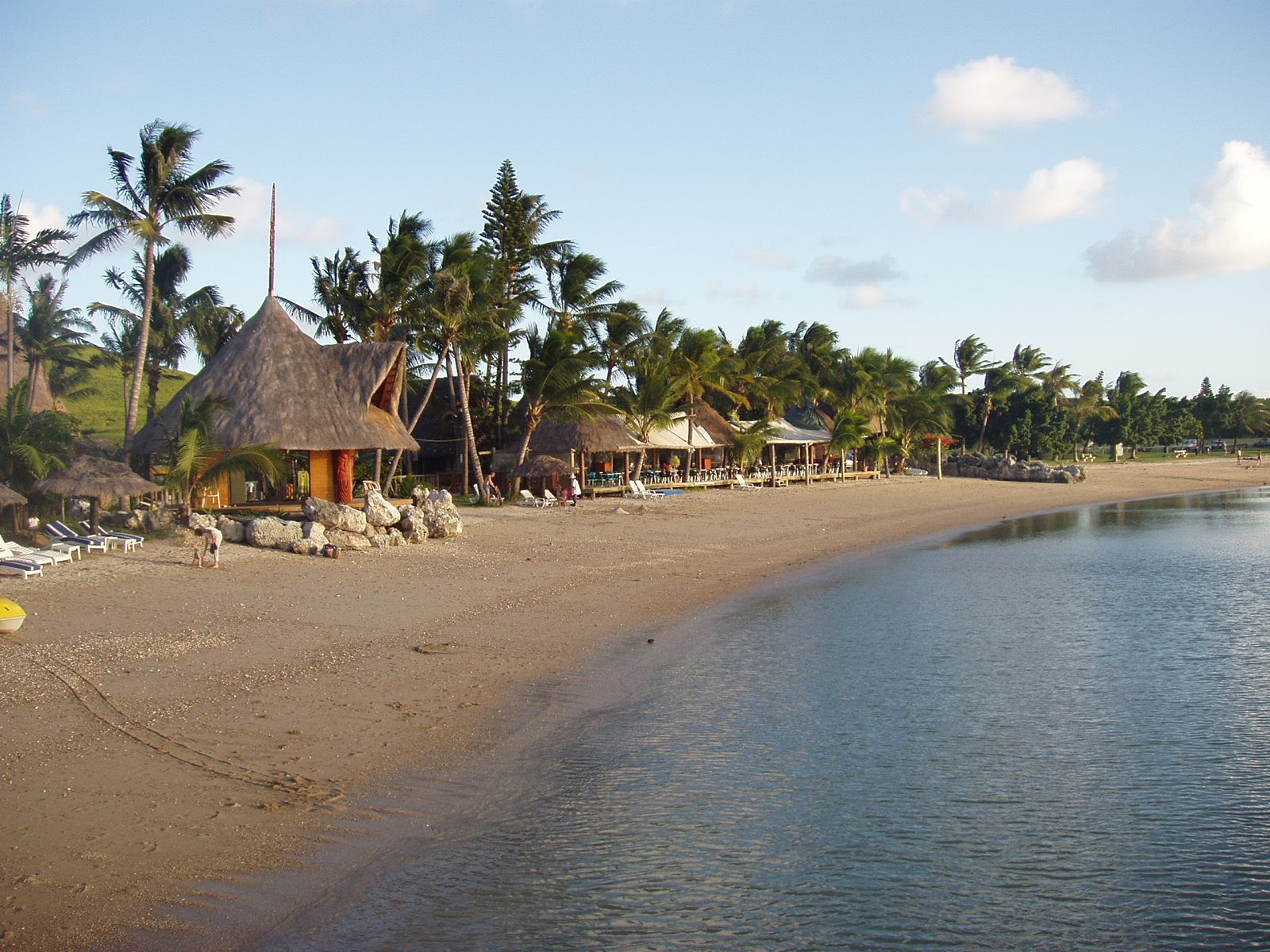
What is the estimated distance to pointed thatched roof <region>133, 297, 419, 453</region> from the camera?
67.8 feet

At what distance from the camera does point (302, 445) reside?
67.3 ft

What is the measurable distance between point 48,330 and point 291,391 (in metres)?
18.2

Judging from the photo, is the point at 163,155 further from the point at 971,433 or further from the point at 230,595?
the point at 971,433

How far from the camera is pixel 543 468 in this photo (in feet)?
93.6

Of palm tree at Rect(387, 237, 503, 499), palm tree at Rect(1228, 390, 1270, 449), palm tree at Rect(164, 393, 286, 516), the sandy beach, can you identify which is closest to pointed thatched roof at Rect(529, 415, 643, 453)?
palm tree at Rect(387, 237, 503, 499)

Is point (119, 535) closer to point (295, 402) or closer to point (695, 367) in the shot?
point (295, 402)

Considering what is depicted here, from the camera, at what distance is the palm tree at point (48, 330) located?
111ft

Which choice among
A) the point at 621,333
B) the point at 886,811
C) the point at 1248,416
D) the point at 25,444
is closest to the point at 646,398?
the point at 621,333

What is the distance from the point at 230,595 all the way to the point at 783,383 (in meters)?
32.4

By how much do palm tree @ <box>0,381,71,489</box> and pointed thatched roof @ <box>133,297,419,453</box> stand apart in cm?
198

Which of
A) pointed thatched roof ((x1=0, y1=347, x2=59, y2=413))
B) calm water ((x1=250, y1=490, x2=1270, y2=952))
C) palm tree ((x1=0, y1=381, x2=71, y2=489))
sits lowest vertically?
calm water ((x1=250, y1=490, x2=1270, y2=952))

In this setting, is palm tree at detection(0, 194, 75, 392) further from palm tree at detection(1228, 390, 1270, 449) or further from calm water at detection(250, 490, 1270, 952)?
palm tree at detection(1228, 390, 1270, 449)

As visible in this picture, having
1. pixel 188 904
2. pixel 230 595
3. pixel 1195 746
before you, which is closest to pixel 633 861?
pixel 188 904

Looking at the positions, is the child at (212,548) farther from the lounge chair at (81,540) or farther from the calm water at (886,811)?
the calm water at (886,811)
